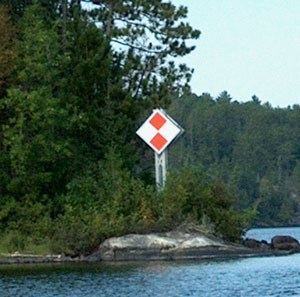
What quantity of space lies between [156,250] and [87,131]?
7.55 meters

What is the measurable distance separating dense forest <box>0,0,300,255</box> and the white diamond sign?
115cm

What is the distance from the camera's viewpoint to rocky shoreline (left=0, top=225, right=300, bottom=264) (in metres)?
35.5

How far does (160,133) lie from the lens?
39312 mm

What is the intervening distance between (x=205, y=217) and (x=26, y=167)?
6050 mm

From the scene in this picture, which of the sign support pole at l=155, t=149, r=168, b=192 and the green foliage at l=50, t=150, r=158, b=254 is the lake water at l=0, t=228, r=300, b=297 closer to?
the green foliage at l=50, t=150, r=158, b=254

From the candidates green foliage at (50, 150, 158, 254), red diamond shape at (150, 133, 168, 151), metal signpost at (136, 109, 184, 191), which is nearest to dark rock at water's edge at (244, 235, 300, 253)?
metal signpost at (136, 109, 184, 191)

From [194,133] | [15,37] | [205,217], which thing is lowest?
[205,217]

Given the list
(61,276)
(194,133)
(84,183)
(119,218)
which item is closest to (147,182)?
(84,183)

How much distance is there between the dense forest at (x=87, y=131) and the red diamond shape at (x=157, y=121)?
5.32ft

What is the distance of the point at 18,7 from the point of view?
142 ft

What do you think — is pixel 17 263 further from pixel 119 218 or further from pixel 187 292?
pixel 187 292

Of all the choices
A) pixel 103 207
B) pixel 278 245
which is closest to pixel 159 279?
pixel 103 207

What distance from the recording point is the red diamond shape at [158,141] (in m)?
39.2

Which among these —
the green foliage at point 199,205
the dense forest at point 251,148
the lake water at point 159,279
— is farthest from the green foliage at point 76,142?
the dense forest at point 251,148
